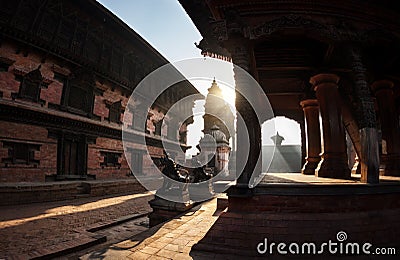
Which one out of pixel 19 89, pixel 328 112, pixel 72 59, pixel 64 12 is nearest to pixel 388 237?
pixel 328 112

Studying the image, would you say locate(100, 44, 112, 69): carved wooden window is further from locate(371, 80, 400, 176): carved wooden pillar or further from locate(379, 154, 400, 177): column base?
Result: locate(379, 154, 400, 177): column base

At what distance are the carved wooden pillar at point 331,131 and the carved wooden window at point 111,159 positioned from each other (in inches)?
529

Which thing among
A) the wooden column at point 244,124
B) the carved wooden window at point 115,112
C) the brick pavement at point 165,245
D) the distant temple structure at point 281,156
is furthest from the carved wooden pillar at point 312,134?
the distant temple structure at point 281,156

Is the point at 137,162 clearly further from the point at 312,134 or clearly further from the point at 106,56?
the point at 312,134

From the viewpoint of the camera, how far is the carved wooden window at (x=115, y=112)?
17.0m

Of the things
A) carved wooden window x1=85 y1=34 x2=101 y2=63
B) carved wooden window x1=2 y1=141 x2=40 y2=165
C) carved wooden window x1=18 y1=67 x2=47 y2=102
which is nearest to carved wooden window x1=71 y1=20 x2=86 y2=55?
carved wooden window x1=85 y1=34 x2=101 y2=63

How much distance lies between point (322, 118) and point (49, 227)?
822 centimetres

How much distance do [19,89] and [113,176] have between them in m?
7.78

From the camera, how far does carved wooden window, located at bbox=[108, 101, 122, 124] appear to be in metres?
17.0

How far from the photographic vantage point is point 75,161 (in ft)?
45.9

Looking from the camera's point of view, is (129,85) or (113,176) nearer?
(113,176)

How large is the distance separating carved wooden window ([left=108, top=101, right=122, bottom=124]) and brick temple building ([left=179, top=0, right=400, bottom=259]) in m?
12.5

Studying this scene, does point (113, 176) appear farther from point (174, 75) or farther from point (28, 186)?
point (174, 75)

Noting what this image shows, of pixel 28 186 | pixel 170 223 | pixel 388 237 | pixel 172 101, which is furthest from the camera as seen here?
pixel 172 101
